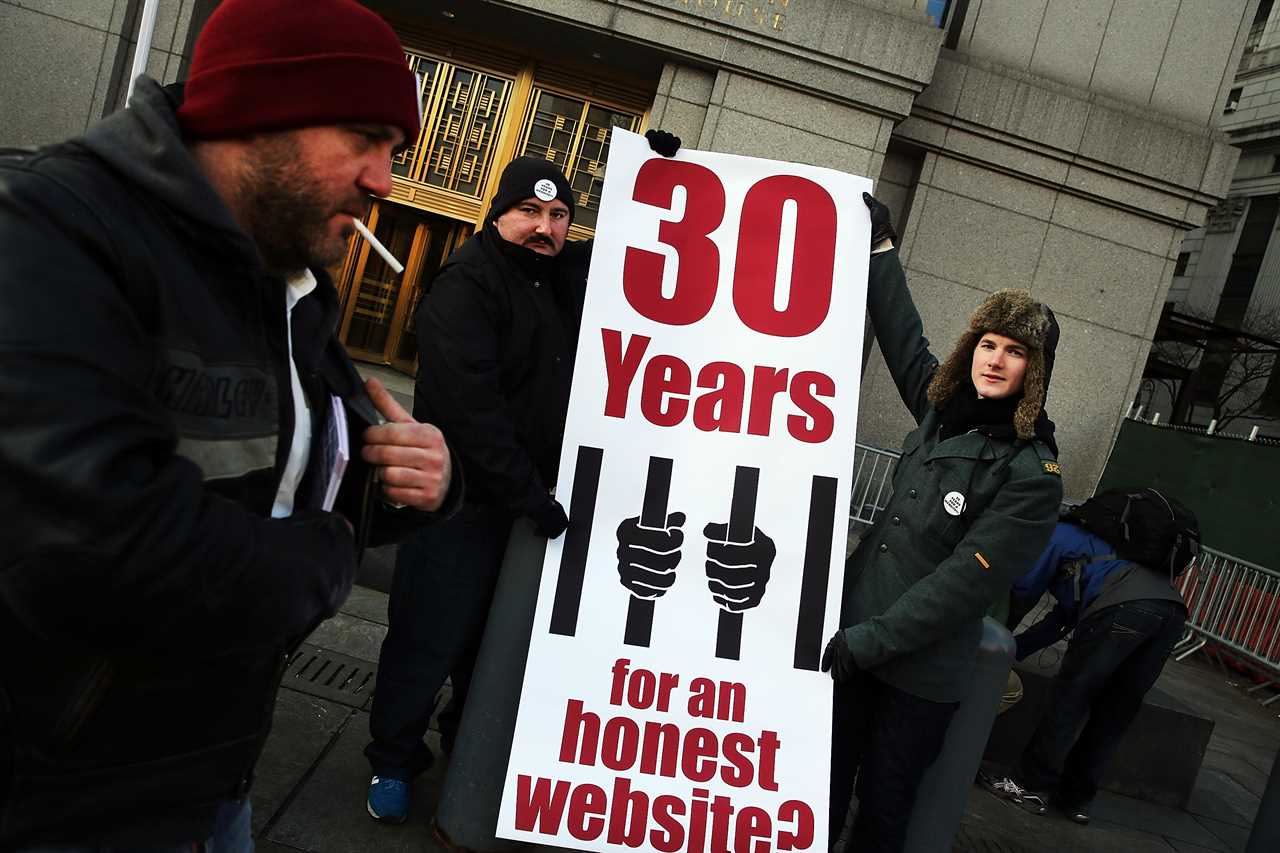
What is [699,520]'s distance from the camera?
291 cm

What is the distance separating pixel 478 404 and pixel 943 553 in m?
1.47

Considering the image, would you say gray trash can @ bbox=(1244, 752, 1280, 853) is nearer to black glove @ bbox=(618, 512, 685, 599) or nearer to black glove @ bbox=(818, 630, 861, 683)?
black glove @ bbox=(818, 630, 861, 683)

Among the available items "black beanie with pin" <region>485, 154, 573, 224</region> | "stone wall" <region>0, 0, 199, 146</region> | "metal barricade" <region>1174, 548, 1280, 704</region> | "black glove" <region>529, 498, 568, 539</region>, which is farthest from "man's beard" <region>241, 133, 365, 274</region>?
"metal barricade" <region>1174, 548, 1280, 704</region>

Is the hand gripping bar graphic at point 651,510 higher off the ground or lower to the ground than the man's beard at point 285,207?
lower

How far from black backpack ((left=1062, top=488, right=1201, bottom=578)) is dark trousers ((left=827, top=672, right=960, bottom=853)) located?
2.23m

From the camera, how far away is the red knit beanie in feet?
3.65

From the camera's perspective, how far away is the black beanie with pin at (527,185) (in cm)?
306

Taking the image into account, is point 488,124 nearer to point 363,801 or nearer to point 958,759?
point 363,801

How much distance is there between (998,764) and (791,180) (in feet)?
10.8

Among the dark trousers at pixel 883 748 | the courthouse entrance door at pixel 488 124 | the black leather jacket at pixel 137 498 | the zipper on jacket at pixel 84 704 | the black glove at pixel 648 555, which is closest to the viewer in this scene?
the black leather jacket at pixel 137 498

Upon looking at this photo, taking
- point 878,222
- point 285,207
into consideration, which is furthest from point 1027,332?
point 285,207

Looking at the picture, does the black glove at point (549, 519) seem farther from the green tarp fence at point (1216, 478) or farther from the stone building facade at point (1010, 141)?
the green tarp fence at point (1216, 478)

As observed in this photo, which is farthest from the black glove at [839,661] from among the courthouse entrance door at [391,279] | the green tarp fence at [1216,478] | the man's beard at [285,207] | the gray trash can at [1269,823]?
the green tarp fence at [1216,478]

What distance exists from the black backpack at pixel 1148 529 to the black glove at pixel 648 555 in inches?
108
